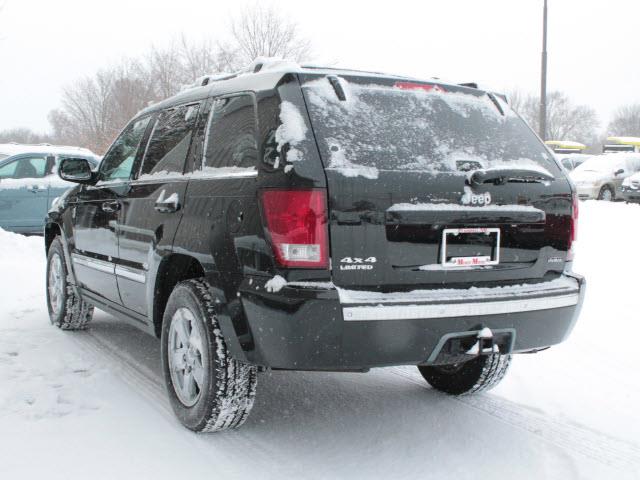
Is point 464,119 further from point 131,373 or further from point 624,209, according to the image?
point 624,209

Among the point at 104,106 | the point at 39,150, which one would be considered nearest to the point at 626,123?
the point at 104,106

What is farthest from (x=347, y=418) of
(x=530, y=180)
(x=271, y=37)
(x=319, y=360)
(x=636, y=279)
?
(x=271, y=37)

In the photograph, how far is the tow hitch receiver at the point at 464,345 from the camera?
3.00 metres

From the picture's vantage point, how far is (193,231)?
344 centimetres

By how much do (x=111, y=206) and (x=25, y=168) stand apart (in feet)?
29.7

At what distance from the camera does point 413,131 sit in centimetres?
322

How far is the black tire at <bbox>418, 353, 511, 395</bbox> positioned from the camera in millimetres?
4043

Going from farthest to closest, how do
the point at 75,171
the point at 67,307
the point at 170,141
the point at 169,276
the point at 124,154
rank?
the point at 67,307
the point at 75,171
the point at 124,154
the point at 170,141
the point at 169,276

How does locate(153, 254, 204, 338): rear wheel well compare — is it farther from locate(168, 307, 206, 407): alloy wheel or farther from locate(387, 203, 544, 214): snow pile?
locate(387, 203, 544, 214): snow pile

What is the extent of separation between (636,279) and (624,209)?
6408 mm

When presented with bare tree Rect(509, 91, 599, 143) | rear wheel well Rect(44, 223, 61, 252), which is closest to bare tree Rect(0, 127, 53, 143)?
bare tree Rect(509, 91, 599, 143)

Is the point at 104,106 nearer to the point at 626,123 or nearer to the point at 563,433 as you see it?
the point at 563,433

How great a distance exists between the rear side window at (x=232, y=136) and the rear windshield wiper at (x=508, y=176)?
103 cm

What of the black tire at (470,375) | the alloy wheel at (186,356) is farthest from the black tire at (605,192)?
the alloy wheel at (186,356)
